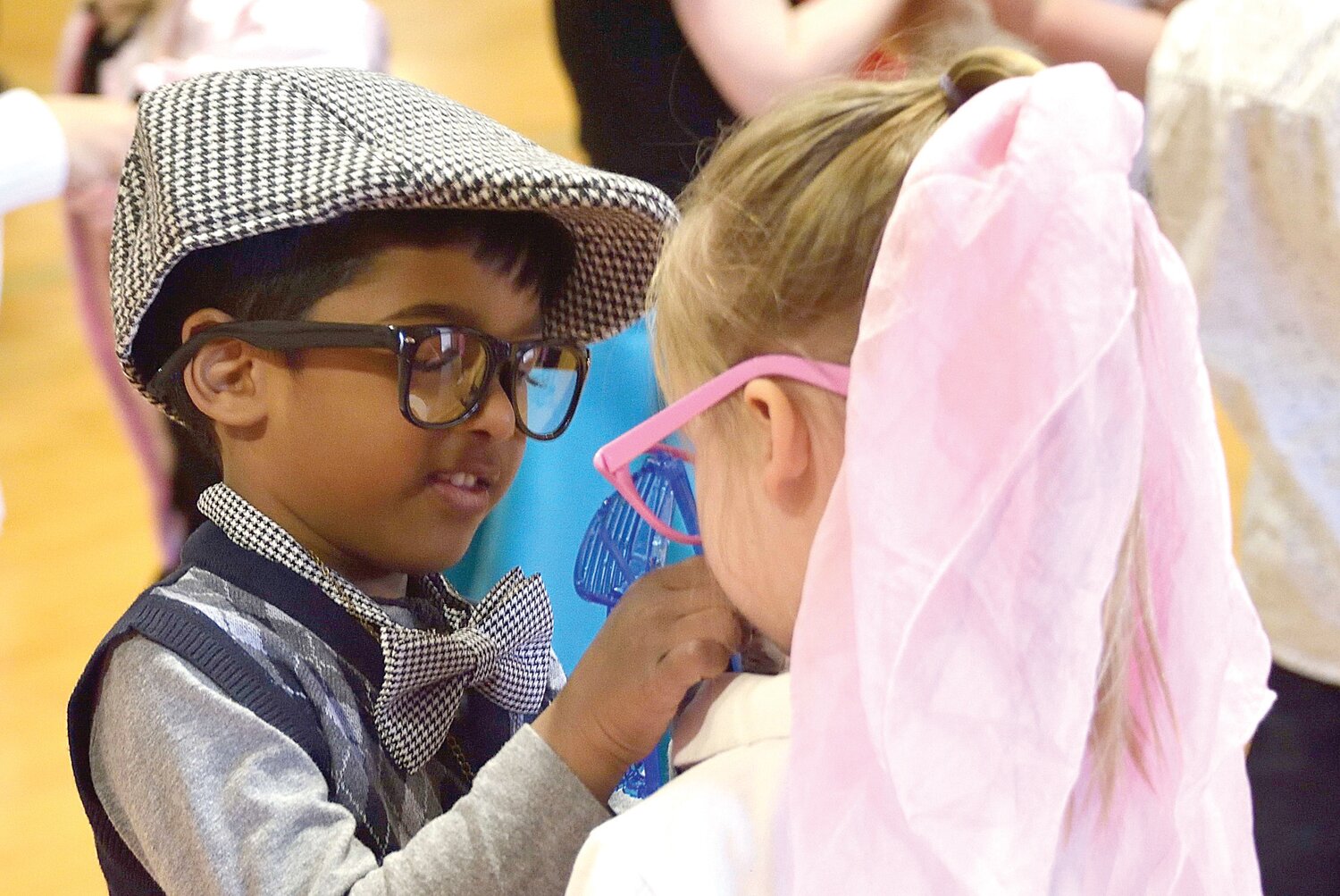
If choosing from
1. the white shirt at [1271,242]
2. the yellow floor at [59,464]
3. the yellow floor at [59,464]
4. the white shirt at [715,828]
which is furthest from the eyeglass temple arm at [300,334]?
the yellow floor at [59,464]

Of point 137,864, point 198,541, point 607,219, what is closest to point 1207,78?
point 607,219

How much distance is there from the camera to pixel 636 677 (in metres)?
0.81

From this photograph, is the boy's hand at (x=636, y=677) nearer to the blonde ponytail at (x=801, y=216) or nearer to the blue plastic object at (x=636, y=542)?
the blonde ponytail at (x=801, y=216)

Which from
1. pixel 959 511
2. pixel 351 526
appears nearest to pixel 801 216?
pixel 959 511

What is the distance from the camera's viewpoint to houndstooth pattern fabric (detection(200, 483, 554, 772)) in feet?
2.97

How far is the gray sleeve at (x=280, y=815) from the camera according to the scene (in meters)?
0.78

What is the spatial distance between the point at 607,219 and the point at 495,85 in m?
3.66

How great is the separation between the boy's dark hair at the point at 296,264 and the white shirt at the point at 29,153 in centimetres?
33

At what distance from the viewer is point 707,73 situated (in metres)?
1.42

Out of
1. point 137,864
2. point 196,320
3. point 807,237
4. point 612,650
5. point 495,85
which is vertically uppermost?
point 807,237

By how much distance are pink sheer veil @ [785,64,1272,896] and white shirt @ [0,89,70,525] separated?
873mm

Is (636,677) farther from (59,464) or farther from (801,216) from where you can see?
(59,464)

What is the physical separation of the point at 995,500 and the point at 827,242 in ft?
0.53

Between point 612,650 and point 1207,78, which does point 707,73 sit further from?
point 612,650
